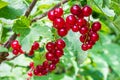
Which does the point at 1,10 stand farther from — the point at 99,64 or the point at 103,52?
the point at 103,52

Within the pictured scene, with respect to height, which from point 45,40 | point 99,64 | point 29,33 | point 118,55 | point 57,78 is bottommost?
point 118,55

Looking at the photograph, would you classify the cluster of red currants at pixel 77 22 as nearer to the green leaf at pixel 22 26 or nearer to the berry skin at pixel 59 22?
the berry skin at pixel 59 22

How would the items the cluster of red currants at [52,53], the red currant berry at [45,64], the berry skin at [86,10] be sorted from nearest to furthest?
the berry skin at [86,10] → the cluster of red currants at [52,53] → the red currant berry at [45,64]

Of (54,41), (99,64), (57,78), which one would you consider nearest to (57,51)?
(54,41)

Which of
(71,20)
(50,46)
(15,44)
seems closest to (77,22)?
(71,20)

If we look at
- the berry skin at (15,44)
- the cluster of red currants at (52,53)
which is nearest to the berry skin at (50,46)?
the cluster of red currants at (52,53)

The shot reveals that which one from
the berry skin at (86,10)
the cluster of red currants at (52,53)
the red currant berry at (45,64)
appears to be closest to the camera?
the berry skin at (86,10)

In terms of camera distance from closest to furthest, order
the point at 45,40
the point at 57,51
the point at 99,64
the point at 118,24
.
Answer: the point at 118,24, the point at 57,51, the point at 45,40, the point at 99,64
